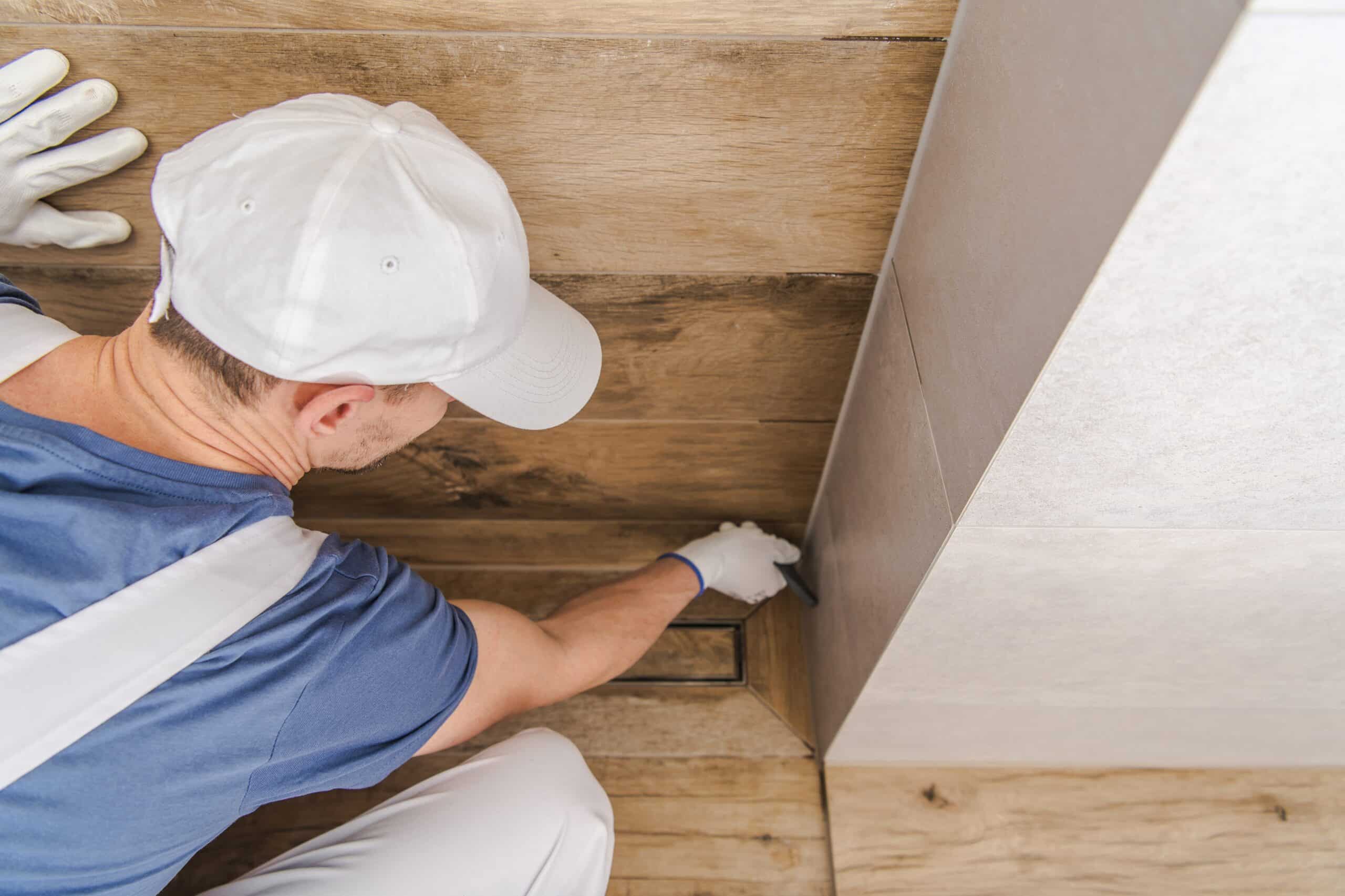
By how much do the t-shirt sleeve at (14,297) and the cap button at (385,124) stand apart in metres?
0.37

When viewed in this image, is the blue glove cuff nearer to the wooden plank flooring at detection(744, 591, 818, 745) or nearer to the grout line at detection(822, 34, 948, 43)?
the wooden plank flooring at detection(744, 591, 818, 745)

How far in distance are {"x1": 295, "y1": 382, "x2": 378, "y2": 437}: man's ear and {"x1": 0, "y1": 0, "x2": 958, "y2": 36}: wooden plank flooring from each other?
11.1 inches

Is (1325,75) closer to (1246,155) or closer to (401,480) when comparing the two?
(1246,155)

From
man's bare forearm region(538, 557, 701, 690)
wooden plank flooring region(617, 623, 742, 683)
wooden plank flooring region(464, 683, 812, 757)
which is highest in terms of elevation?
man's bare forearm region(538, 557, 701, 690)

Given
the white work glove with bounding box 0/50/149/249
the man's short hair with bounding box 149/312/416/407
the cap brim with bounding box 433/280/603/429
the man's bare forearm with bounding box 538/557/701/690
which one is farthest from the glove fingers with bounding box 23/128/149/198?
the man's bare forearm with bounding box 538/557/701/690

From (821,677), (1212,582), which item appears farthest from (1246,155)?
(821,677)

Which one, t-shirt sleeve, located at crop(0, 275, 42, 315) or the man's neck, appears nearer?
the man's neck

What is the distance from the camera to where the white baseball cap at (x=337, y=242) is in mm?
528

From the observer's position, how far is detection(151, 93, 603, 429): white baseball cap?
528mm

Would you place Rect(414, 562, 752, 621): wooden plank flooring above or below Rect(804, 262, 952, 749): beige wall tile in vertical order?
below

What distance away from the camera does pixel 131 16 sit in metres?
0.64

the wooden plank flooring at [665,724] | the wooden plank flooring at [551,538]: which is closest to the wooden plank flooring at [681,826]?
the wooden plank flooring at [665,724]

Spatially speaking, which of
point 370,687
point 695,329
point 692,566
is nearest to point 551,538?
point 692,566

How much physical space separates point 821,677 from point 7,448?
84cm
